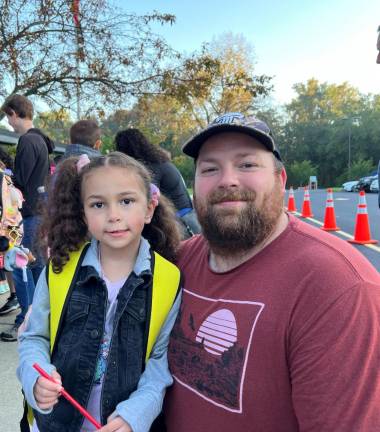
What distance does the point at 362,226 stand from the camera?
7926 millimetres

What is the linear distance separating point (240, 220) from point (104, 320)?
2.02 feet

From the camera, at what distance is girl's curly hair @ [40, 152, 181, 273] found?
1.73 meters

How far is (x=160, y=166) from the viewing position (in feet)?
13.3

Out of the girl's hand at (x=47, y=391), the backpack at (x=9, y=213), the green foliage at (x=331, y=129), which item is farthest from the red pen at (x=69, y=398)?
the green foliage at (x=331, y=129)

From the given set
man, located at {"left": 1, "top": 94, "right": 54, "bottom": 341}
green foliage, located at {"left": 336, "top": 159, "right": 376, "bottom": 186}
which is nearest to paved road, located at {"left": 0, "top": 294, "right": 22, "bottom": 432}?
man, located at {"left": 1, "top": 94, "right": 54, "bottom": 341}

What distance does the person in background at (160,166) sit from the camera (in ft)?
12.7

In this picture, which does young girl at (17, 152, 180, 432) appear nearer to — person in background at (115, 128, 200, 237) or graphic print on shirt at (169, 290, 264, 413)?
graphic print on shirt at (169, 290, 264, 413)

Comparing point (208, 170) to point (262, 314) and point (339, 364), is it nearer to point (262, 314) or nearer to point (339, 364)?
point (262, 314)

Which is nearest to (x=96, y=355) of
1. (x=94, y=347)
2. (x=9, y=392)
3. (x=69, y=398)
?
(x=94, y=347)

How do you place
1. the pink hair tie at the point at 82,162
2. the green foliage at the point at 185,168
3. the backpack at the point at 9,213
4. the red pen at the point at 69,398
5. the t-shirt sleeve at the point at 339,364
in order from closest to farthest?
the t-shirt sleeve at the point at 339,364 → the red pen at the point at 69,398 → the pink hair tie at the point at 82,162 → the backpack at the point at 9,213 → the green foliage at the point at 185,168

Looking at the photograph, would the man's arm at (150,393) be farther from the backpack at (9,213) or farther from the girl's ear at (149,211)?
the backpack at (9,213)

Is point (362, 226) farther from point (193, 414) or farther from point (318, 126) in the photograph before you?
point (318, 126)

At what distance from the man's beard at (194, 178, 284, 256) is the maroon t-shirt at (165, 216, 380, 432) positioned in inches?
2.5

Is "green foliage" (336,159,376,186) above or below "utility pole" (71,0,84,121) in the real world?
below
